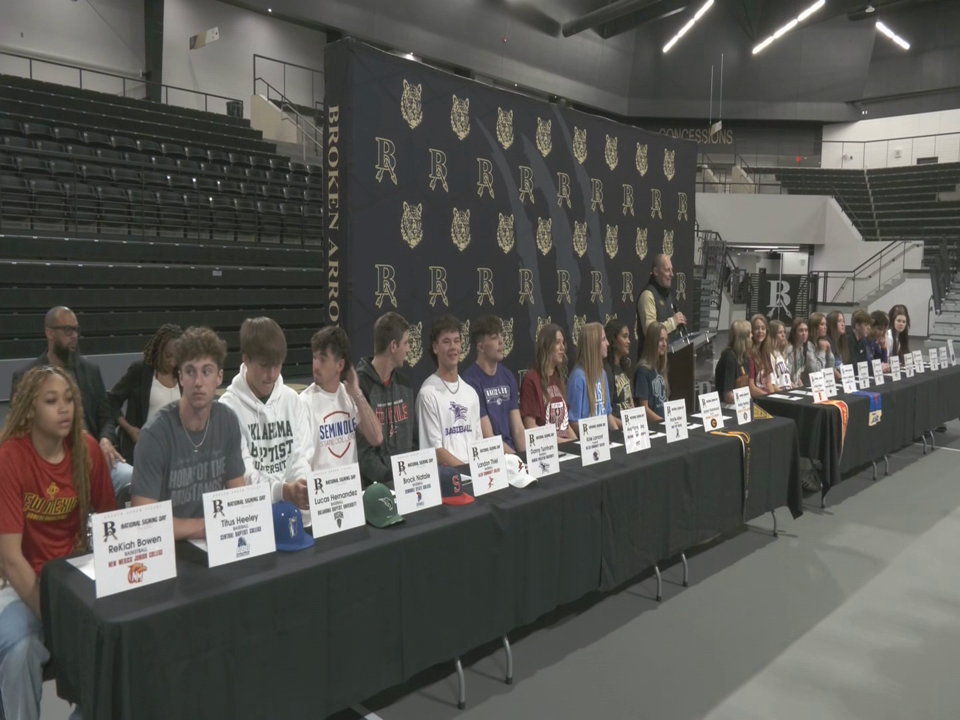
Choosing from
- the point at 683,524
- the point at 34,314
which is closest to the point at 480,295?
the point at 683,524

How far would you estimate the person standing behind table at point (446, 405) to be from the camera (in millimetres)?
3094

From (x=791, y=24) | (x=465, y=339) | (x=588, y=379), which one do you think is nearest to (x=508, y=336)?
(x=465, y=339)

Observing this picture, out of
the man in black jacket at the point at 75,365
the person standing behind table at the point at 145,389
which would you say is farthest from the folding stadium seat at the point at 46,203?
the person standing behind table at the point at 145,389

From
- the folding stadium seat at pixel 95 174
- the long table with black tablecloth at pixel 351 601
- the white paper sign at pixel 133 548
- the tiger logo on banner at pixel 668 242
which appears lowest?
the long table with black tablecloth at pixel 351 601

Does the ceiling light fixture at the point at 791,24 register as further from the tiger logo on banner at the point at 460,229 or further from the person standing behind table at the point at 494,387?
the person standing behind table at the point at 494,387

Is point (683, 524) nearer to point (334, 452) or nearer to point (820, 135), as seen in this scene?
point (334, 452)

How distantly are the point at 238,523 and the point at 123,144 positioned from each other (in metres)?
8.65

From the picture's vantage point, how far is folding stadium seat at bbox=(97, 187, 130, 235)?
8133mm

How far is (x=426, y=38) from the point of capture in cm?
1330

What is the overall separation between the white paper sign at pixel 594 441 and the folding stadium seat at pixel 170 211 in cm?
710

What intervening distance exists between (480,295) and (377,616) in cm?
303

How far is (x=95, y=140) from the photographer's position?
8.78 metres

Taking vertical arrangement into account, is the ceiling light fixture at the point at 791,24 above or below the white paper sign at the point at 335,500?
above

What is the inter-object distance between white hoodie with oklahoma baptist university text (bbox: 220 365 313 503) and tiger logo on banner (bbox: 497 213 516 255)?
108 inches
